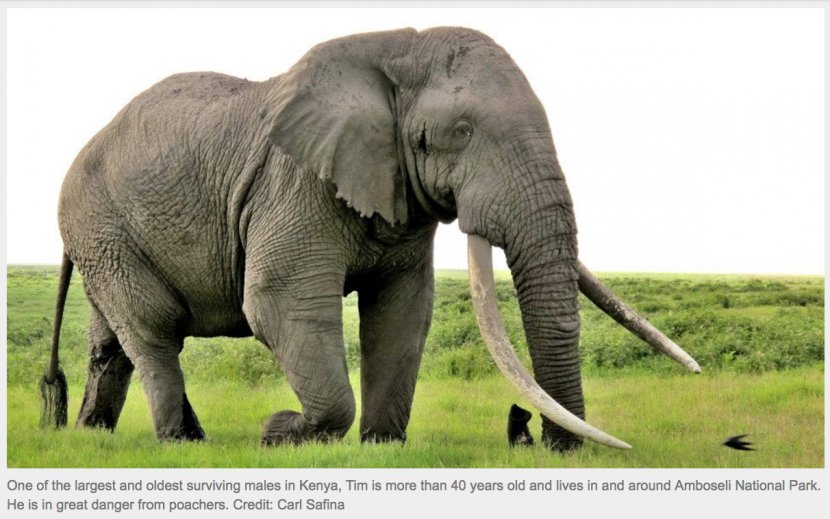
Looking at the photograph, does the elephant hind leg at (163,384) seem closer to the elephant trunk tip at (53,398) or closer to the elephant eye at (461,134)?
the elephant trunk tip at (53,398)

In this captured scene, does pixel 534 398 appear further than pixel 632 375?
No

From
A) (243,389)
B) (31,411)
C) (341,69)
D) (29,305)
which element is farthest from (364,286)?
(29,305)

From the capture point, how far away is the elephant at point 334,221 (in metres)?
8.16

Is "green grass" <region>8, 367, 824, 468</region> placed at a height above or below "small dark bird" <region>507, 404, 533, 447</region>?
below

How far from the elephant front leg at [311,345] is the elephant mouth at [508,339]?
1070mm

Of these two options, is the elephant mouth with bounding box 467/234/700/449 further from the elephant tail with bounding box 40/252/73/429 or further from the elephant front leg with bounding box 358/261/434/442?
the elephant tail with bounding box 40/252/73/429

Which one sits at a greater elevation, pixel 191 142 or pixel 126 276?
pixel 191 142

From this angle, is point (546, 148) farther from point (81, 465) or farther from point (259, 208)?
point (81, 465)

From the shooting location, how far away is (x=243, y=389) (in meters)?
14.4

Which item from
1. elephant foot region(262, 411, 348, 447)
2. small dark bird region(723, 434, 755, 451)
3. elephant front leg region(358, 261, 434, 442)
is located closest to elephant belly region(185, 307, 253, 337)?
elephant foot region(262, 411, 348, 447)

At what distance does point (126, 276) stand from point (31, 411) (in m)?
2.84

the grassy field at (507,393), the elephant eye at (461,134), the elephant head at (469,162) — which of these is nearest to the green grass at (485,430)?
the grassy field at (507,393)

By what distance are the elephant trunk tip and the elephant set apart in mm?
1065

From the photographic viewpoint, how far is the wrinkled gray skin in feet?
26.8
